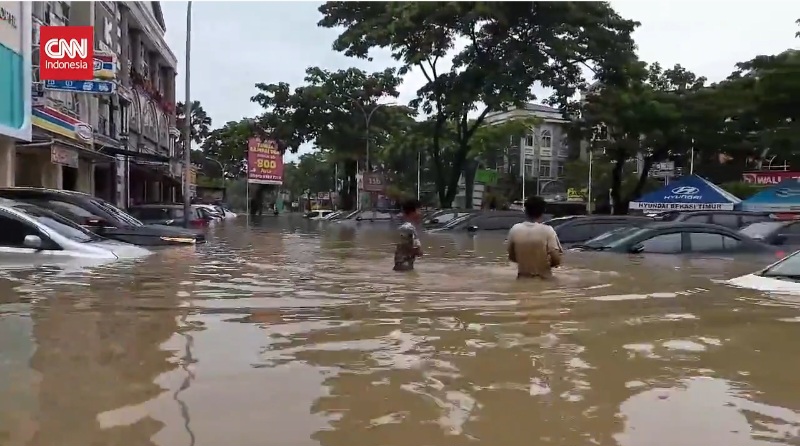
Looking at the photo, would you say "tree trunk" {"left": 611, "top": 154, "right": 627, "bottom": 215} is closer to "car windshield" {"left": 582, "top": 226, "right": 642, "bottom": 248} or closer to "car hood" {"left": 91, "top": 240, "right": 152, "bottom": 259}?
"car windshield" {"left": 582, "top": 226, "right": 642, "bottom": 248}

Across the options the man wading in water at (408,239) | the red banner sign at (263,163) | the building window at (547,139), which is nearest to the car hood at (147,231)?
the man wading in water at (408,239)

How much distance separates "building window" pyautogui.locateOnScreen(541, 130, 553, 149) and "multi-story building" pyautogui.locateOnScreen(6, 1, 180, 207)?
107 ft

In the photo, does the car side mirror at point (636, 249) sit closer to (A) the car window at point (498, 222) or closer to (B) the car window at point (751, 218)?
(B) the car window at point (751, 218)

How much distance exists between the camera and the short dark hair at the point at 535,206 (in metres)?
8.65

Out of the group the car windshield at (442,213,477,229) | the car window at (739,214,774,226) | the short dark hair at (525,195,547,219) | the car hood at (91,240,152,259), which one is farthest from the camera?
the car windshield at (442,213,477,229)

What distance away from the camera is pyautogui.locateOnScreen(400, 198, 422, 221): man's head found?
9484 millimetres

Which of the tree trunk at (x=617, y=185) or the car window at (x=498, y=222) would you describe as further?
the tree trunk at (x=617, y=185)

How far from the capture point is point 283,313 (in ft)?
25.2

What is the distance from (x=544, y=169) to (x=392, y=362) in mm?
68836

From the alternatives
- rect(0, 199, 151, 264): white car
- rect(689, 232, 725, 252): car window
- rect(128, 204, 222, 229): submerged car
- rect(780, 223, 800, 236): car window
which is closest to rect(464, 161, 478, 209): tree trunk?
rect(128, 204, 222, 229): submerged car

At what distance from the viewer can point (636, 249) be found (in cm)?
1334

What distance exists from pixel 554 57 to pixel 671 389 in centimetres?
2457

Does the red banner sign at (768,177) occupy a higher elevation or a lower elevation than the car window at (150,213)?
higher

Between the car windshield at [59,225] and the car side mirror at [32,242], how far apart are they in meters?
0.52
